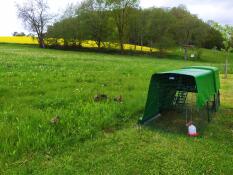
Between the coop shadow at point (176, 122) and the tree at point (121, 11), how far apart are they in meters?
48.7

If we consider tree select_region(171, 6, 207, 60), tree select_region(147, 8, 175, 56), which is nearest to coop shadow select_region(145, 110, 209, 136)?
tree select_region(147, 8, 175, 56)

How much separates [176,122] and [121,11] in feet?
169

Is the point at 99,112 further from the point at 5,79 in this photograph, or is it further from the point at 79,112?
the point at 5,79

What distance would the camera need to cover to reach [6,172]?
4664mm

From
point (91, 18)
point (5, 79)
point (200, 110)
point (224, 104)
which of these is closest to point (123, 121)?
point (200, 110)

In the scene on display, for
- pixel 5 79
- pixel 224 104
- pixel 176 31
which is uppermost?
pixel 176 31

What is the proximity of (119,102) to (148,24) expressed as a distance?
50488 mm

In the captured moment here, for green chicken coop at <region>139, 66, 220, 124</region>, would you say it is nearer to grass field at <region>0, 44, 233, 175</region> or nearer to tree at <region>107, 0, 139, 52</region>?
grass field at <region>0, 44, 233, 175</region>

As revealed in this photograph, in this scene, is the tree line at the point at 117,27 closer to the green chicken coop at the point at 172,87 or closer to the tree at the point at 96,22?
the tree at the point at 96,22

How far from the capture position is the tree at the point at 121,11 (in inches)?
2242

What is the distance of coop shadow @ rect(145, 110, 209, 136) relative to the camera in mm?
7188

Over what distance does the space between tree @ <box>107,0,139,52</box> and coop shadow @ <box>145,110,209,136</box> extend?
48.7 metres

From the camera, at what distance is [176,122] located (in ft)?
25.8

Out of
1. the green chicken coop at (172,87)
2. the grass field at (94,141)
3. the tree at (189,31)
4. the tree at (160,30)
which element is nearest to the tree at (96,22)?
the tree at (160,30)
